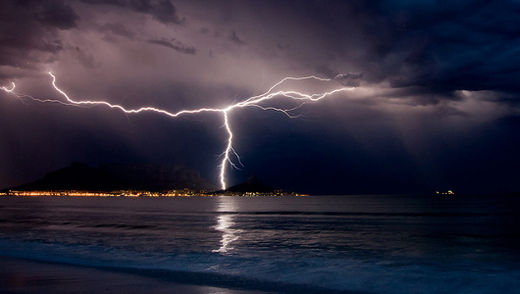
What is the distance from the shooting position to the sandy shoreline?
11086mm

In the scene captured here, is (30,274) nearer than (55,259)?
Yes

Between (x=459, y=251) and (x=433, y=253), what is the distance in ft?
6.07

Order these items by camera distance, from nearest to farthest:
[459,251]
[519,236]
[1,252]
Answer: [1,252]
[459,251]
[519,236]

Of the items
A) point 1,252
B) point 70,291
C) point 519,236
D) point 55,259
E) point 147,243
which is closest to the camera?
point 70,291

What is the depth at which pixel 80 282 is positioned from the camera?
12141mm

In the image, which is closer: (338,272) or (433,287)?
(433,287)

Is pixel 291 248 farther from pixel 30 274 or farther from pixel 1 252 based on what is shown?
pixel 1 252

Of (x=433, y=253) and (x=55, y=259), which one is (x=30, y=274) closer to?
(x=55, y=259)

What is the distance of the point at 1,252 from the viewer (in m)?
19.7

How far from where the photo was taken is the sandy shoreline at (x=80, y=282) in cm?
1109

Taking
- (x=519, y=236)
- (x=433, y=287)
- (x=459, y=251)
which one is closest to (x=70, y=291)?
(x=433, y=287)

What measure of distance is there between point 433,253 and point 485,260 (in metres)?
2.50

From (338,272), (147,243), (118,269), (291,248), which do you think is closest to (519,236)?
(291,248)

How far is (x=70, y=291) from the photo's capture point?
35.5ft
